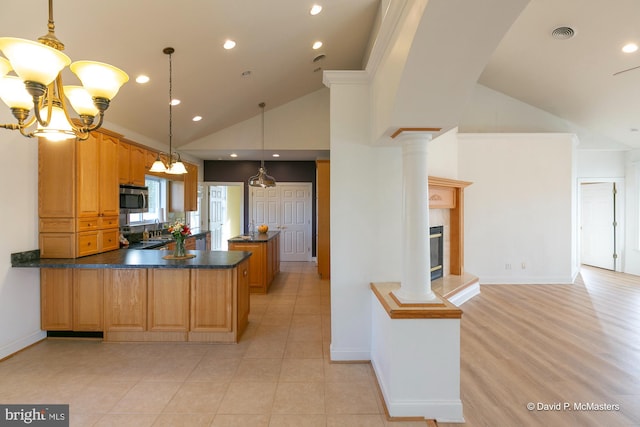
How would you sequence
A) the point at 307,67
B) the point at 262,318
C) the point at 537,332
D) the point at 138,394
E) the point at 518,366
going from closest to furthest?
the point at 138,394
the point at 518,366
the point at 537,332
the point at 262,318
the point at 307,67

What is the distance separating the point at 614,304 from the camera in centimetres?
440

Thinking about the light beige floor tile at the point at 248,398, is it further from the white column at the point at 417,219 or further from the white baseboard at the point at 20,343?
the white baseboard at the point at 20,343

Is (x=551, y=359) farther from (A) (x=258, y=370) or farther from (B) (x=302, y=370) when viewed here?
(A) (x=258, y=370)

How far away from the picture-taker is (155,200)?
554 cm

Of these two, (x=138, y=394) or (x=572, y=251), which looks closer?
(x=138, y=394)

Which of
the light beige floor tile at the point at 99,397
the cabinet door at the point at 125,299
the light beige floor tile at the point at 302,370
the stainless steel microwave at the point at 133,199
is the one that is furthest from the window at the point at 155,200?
the light beige floor tile at the point at 302,370

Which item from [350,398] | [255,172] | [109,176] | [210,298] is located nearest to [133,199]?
[109,176]

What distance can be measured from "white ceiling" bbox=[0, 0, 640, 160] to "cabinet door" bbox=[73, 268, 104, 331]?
6.66 ft

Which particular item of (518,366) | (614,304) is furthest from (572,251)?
(518,366)

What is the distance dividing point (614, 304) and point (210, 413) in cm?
553

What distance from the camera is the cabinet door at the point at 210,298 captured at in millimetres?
3109

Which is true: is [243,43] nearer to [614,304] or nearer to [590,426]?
[590,426]

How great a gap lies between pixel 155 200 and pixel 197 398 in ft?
13.8

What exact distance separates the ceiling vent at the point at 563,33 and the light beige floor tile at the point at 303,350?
4.70 m
